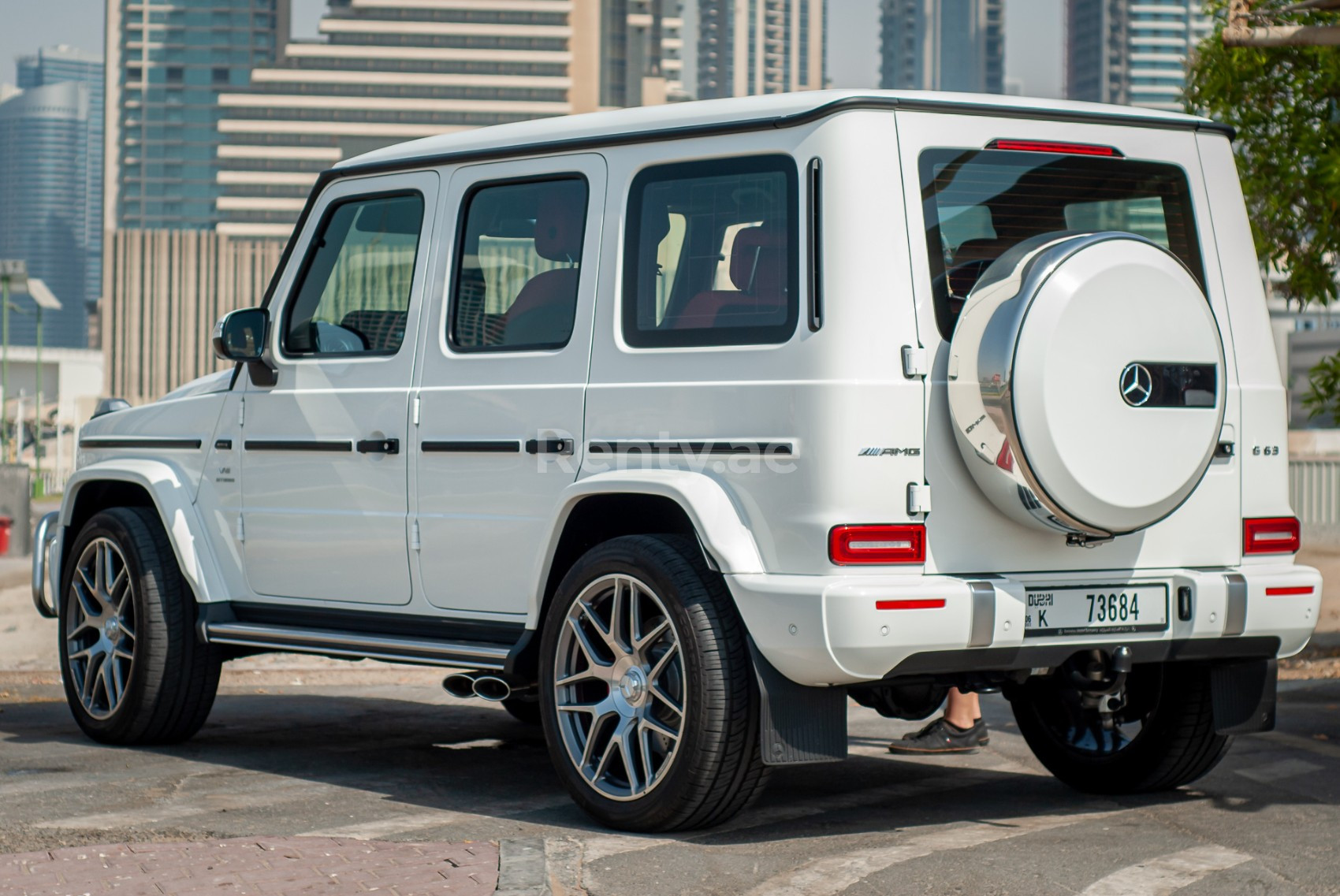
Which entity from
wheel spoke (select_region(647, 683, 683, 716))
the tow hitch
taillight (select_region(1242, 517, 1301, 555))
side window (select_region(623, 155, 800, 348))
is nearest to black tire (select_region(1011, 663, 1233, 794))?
the tow hitch

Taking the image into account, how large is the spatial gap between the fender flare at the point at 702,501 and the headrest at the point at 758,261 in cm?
57

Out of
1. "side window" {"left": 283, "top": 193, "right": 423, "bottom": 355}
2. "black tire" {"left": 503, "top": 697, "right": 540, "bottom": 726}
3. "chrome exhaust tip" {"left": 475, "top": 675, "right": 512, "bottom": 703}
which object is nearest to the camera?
"chrome exhaust tip" {"left": 475, "top": 675, "right": 512, "bottom": 703}

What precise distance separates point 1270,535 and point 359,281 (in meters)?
3.24

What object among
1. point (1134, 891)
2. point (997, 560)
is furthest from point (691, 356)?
point (1134, 891)

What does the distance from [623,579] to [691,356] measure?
68 centimetres

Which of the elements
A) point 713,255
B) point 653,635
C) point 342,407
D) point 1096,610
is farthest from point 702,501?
point 342,407

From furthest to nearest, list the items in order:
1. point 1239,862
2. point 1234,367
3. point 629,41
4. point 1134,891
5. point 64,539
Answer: point 629,41, point 64,539, point 1234,367, point 1239,862, point 1134,891

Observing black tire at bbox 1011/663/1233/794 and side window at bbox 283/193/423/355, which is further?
side window at bbox 283/193/423/355

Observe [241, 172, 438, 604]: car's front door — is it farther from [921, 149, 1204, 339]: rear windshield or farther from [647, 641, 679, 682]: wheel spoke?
[921, 149, 1204, 339]: rear windshield

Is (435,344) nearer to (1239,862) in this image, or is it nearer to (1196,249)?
(1196,249)

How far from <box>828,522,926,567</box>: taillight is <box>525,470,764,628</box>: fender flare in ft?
0.83

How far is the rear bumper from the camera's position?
194 inches

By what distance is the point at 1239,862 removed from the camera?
16.9ft

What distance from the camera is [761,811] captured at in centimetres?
597
